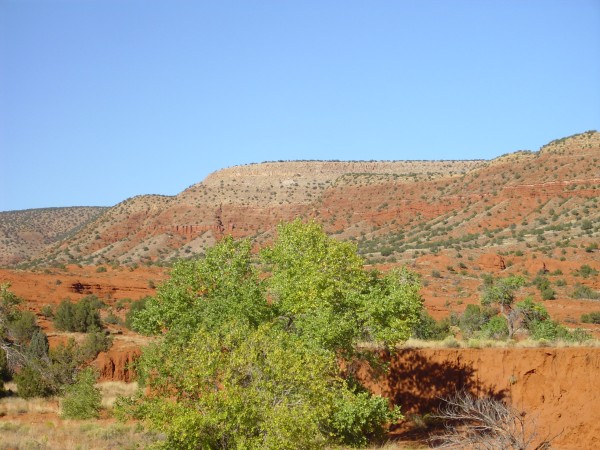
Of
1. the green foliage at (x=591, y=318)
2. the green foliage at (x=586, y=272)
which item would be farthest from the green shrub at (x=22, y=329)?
the green foliage at (x=586, y=272)

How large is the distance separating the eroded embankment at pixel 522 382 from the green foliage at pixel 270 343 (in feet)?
13.4

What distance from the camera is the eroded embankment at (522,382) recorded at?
2219 centimetres

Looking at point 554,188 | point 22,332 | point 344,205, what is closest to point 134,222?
point 344,205

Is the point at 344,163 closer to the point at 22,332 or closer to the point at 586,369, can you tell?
the point at 22,332

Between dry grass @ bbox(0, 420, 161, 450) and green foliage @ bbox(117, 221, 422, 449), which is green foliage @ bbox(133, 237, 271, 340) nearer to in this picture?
green foliage @ bbox(117, 221, 422, 449)

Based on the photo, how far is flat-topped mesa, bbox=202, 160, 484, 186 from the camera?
436ft

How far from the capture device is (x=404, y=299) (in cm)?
1934

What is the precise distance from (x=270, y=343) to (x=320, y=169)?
124178 millimetres

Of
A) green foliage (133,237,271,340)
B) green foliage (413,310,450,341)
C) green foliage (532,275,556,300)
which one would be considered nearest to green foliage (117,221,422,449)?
green foliage (133,237,271,340)

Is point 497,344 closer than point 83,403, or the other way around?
point 83,403

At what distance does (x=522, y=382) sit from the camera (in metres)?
23.2

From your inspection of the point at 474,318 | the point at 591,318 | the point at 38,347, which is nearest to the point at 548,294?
the point at 591,318

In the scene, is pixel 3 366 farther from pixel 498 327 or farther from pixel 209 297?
pixel 498 327

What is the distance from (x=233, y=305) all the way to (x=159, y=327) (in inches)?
116
